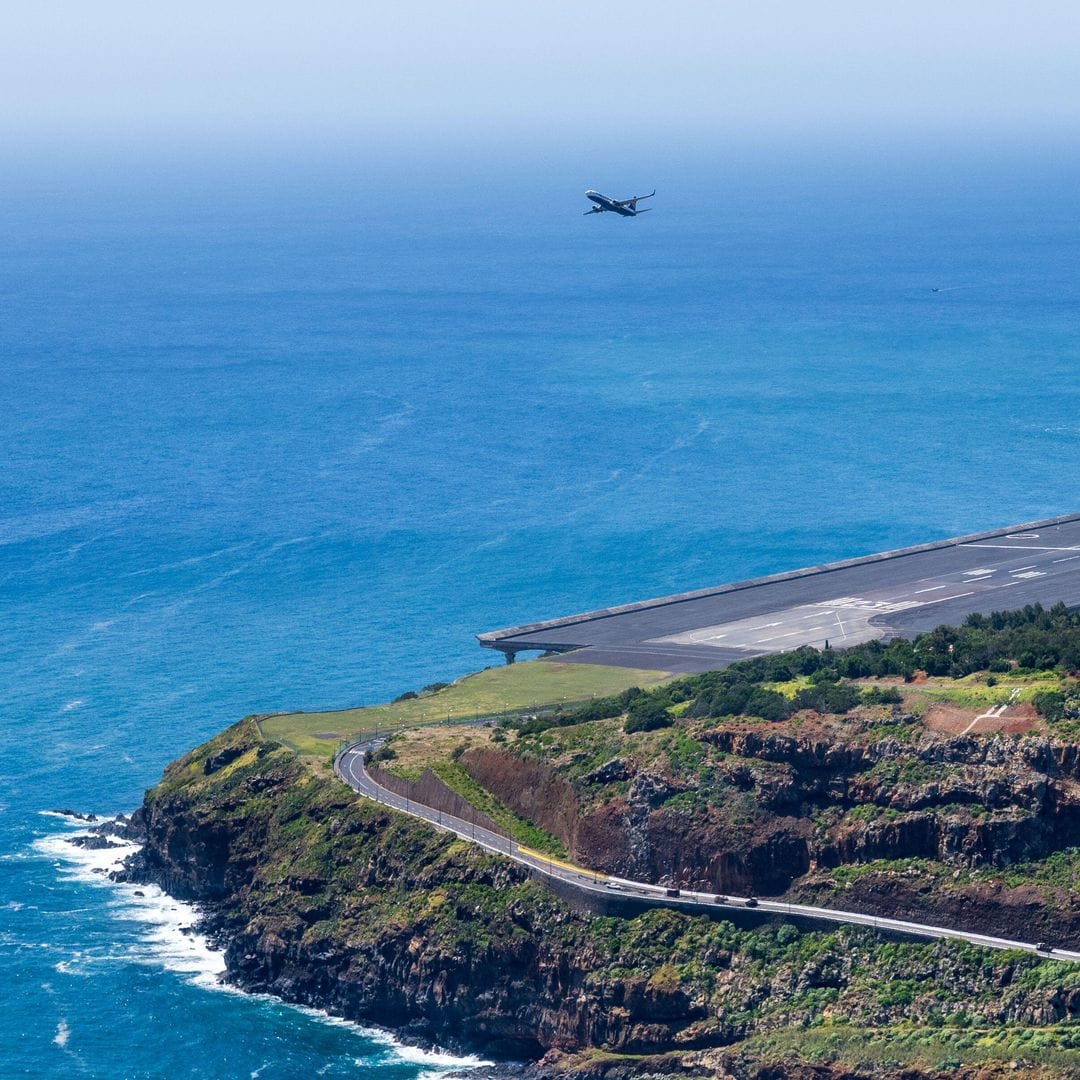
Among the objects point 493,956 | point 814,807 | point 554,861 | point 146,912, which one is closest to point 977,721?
point 814,807

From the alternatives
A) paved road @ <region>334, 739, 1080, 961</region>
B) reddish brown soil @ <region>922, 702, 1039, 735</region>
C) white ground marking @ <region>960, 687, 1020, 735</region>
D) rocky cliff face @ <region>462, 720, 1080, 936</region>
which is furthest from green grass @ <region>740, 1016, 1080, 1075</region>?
white ground marking @ <region>960, 687, 1020, 735</region>

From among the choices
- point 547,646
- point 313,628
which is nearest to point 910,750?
point 547,646

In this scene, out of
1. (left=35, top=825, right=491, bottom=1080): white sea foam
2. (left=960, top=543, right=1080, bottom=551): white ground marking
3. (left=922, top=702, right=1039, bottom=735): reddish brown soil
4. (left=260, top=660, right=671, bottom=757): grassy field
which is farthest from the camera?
(left=960, top=543, right=1080, bottom=551): white ground marking

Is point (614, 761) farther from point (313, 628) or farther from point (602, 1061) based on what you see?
point (313, 628)

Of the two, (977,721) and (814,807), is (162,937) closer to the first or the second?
(814,807)

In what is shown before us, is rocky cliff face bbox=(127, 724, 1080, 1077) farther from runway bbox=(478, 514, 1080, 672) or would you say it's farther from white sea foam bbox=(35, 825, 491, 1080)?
runway bbox=(478, 514, 1080, 672)

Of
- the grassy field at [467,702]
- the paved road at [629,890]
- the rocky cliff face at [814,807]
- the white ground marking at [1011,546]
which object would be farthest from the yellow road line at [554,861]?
the white ground marking at [1011,546]

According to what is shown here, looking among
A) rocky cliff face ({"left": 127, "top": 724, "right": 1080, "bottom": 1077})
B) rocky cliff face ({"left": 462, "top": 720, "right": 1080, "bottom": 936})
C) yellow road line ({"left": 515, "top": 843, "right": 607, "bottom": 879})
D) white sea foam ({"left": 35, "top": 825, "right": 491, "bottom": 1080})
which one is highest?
rocky cliff face ({"left": 462, "top": 720, "right": 1080, "bottom": 936})
